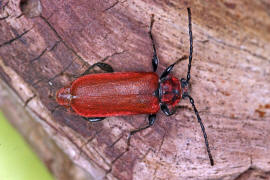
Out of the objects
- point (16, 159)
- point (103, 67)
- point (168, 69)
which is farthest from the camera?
point (16, 159)

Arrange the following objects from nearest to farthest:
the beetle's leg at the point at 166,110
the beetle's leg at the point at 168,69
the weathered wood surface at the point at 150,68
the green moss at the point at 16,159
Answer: the weathered wood surface at the point at 150,68, the beetle's leg at the point at 168,69, the beetle's leg at the point at 166,110, the green moss at the point at 16,159

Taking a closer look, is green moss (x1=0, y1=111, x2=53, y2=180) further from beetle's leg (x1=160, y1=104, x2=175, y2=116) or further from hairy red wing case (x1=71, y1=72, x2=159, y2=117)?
beetle's leg (x1=160, y1=104, x2=175, y2=116)

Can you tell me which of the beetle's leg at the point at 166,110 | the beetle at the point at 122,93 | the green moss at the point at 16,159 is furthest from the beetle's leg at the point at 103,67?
the green moss at the point at 16,159

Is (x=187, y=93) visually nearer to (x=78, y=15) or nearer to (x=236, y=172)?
(x=236, y=172)

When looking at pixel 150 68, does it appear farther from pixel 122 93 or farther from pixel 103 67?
pixel 103 67

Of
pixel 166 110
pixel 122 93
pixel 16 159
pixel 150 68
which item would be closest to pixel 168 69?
pixel 150 68

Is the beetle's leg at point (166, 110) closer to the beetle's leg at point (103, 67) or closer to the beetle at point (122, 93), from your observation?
the beetle at point (122, 93)

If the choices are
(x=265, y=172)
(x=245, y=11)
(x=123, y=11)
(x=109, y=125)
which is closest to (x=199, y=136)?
(x=265, y=172)
